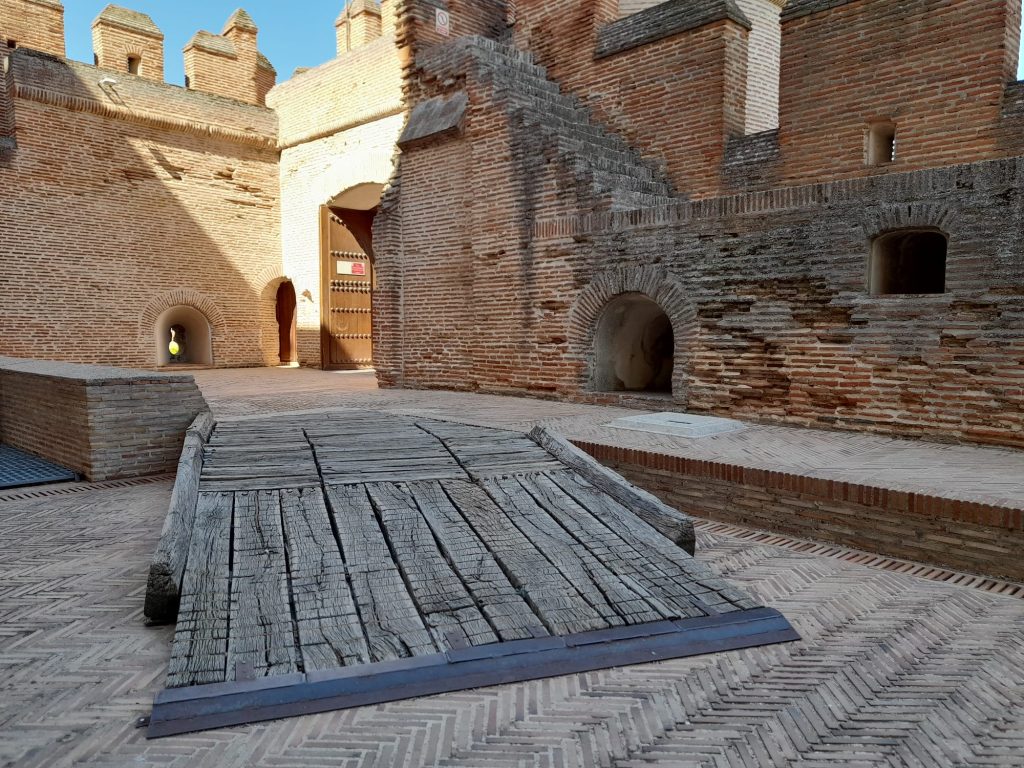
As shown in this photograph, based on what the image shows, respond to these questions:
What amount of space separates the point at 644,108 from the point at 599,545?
8439 mm

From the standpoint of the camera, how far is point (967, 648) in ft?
10.2

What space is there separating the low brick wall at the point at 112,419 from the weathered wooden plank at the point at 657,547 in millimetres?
3354

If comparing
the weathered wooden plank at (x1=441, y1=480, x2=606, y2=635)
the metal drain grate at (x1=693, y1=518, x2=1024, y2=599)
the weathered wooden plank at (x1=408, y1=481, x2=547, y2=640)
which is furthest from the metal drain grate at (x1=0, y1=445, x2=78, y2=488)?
the metal drain grate at (x1=693, y1=518, x2=1024, y2=599)

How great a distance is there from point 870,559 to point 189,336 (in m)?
15.3

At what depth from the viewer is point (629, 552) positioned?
3.65 meters

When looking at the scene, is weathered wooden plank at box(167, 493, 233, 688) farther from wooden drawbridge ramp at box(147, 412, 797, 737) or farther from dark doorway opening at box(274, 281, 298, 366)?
Result: dark doorway opening at box(274, 281, 298, 366)

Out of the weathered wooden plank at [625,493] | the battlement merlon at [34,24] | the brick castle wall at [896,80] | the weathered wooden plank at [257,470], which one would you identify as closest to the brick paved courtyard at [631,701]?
the weathered wooden plank at [625,493]

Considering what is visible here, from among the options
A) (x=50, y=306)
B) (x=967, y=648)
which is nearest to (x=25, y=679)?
(x=967, y=648)

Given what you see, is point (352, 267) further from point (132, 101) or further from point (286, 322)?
point (132, 101)

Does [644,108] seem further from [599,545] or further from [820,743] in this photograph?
[820,743]

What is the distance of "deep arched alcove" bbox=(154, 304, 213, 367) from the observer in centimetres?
1530

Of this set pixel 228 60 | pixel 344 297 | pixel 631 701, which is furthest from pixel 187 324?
pixel 631 701

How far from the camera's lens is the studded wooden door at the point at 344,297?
51.1 feet

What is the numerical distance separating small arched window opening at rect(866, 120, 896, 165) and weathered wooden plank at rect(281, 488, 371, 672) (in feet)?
25.6
